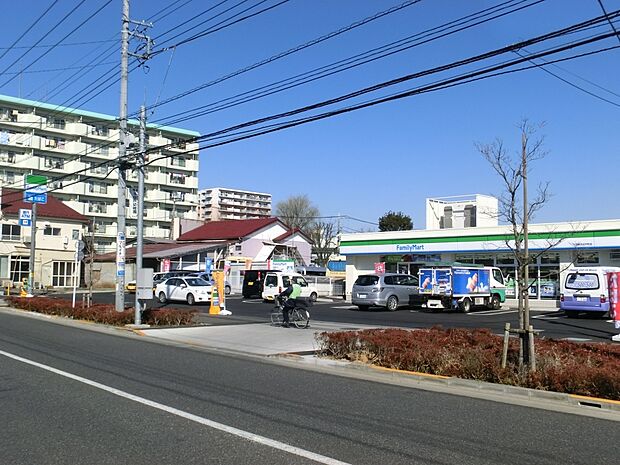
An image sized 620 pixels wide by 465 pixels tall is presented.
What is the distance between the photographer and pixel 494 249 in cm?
3381

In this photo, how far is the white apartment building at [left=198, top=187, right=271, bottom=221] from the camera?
6412 inches

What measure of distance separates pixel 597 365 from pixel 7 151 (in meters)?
79.0

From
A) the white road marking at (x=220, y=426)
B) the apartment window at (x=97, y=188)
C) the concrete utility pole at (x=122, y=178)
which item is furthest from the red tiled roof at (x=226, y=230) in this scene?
the white road marking at (x=220, y=426)

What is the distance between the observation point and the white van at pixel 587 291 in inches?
934

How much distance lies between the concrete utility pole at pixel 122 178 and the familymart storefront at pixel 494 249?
16519 millimetres

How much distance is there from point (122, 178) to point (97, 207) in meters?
62.7

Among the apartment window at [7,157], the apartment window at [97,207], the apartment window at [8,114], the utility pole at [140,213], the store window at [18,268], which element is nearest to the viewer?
the utility pole at [140,213]

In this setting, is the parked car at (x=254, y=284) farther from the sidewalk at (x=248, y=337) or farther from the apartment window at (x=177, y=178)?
the apartment window at (x=177, y=178)

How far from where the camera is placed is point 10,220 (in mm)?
57438

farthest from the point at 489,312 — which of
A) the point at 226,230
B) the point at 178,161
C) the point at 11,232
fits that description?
the point at 178,161

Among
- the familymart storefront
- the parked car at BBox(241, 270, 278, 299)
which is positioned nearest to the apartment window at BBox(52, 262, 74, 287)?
the parked car at BBox(241, 270, 278, 299)

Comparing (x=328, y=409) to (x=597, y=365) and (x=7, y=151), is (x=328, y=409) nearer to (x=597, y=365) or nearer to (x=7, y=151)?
(x=597, y=365)

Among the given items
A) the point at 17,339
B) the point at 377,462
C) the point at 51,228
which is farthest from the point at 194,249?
the point at 377,462

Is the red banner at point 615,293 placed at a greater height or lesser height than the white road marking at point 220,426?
greater
